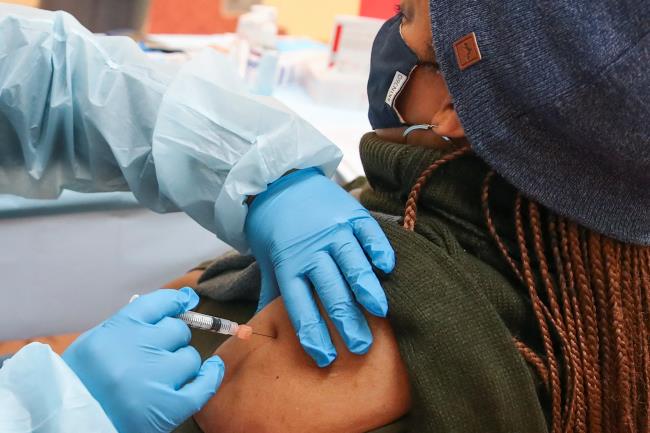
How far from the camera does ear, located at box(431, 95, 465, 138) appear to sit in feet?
2.59

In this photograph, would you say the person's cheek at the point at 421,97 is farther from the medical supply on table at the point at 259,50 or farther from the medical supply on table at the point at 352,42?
the medical supply on table at the point at 352,42

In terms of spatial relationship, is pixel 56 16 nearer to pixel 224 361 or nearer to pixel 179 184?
pixel 179 184

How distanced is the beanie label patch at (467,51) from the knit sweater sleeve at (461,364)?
0.84ft

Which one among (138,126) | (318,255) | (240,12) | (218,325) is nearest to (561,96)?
(318,255)

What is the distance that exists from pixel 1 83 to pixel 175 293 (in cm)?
50

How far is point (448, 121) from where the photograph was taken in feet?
2.62

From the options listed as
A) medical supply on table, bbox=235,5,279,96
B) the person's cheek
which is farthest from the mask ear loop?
medical supply on table, bbox=235,5,279,96

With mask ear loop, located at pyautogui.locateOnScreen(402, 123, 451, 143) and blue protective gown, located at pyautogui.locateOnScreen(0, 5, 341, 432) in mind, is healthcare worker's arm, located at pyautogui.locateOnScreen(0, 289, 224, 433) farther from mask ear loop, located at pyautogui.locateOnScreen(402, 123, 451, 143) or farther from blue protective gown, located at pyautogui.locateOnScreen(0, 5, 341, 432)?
mask ear loop, located at pyautogui.locateOnScreen(402, 123, 451, 143)

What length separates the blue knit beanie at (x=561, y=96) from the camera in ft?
2.13

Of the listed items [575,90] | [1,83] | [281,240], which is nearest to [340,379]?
[281,240]

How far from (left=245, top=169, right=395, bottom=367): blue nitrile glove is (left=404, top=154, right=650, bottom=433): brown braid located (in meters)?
0.19

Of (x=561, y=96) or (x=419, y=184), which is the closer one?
(x=561, y=96)

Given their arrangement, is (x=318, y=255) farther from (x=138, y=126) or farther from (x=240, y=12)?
(x=240, y=12)

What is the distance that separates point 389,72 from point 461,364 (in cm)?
42
